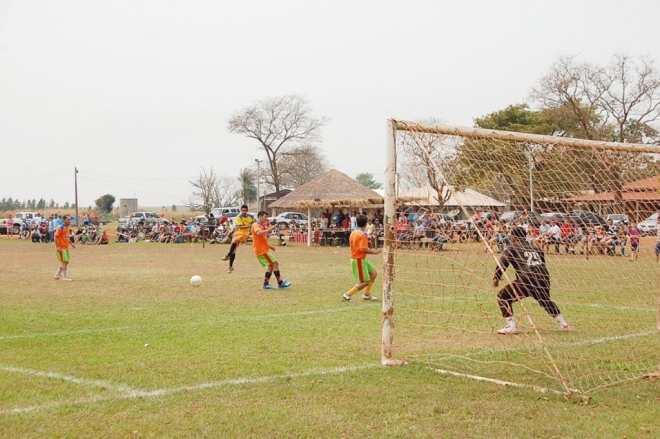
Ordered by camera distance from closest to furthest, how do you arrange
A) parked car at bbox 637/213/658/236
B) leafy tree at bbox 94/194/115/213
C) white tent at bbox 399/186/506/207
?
1. white tent at bbox 399/186/506/207
2. parked car at bbox 637/213/658/236
3. leafy tree at bbox 94/194/115/213

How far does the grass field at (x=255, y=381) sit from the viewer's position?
18.1 ft

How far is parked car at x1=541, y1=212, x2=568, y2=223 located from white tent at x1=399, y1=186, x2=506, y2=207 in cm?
144

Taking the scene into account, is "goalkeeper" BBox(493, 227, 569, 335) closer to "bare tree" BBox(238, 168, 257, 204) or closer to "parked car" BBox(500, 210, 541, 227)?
"parked car" BBox(500, 210, 541, 227)

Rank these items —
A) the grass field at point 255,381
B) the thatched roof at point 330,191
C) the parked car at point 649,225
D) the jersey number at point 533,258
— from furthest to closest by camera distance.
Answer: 1. the thatched roof at point 330,191
2. the parked car at point 649,225
3. the jersey number at point 533,258
4. the grass field at point 255,381

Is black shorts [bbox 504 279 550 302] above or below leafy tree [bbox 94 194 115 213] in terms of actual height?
below

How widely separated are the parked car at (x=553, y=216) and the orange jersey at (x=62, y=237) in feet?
42.8

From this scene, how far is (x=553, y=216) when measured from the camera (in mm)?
9648

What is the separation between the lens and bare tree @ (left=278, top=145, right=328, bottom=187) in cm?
6812

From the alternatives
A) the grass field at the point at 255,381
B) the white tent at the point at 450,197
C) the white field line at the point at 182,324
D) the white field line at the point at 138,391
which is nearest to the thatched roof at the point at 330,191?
the white field line at the point at 182,324

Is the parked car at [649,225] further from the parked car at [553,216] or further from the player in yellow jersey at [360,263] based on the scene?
the player in yellow jersey at [360,263]

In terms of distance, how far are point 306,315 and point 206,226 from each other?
104 feet

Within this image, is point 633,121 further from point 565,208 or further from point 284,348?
point 284,348

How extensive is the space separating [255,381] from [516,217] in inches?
163

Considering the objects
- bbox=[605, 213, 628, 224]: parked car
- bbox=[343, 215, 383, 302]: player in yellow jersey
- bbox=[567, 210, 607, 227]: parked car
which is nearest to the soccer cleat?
bbox=[567, 210, 607, 227]: parked car
